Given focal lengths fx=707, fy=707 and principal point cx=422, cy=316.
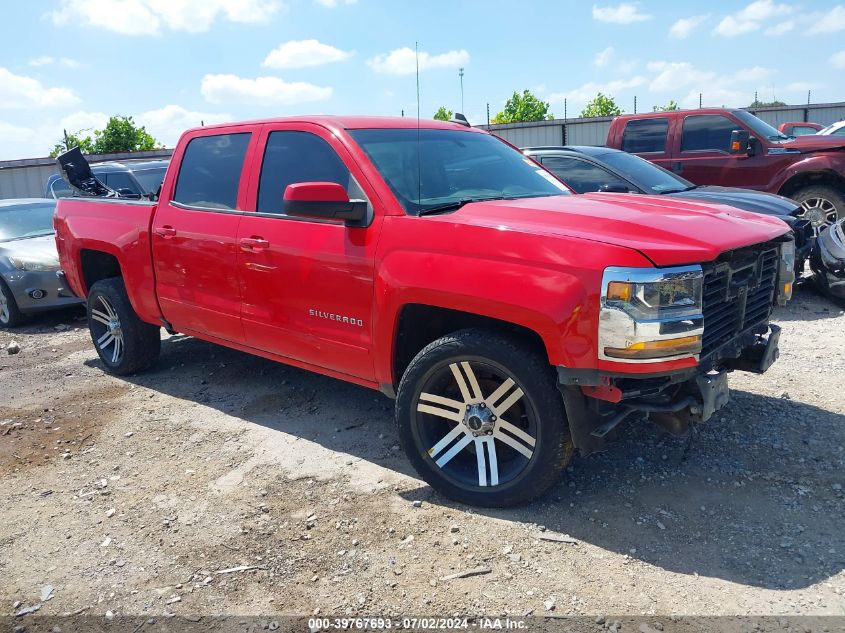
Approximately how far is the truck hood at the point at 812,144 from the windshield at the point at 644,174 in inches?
84.8

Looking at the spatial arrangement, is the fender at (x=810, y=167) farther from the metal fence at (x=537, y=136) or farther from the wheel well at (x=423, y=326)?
the metal fence at (x=537, y=136)

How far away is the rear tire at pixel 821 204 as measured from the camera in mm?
8766

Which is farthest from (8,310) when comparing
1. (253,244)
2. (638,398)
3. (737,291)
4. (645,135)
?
(645,135)

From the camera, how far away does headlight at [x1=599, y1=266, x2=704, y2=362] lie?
292 cm

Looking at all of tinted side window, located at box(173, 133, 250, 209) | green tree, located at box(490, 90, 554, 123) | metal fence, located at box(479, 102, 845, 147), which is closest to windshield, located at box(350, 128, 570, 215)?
tinted side window, located at box(173, 133, 250, 209)

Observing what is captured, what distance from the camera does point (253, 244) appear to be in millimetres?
4340

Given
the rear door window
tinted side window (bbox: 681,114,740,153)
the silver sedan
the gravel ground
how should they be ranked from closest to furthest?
the gravel ground, the rear door window, the silver sedan, tinted side window (bbox: 681,114,740,153)

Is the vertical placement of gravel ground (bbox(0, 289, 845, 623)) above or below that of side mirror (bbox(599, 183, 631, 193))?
below

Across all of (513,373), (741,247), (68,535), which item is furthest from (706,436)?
(68,535)

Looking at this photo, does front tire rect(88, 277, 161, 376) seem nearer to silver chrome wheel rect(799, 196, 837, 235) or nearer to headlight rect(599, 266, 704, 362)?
headlight rect(599, 266, 704, 362)

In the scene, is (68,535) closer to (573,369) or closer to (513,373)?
(513,373)

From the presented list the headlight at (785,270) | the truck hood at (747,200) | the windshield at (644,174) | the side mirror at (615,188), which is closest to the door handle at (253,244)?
the headlight at (785,270)

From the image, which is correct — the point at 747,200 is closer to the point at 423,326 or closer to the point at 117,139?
the point at 423,326

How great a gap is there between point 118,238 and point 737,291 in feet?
14.2
